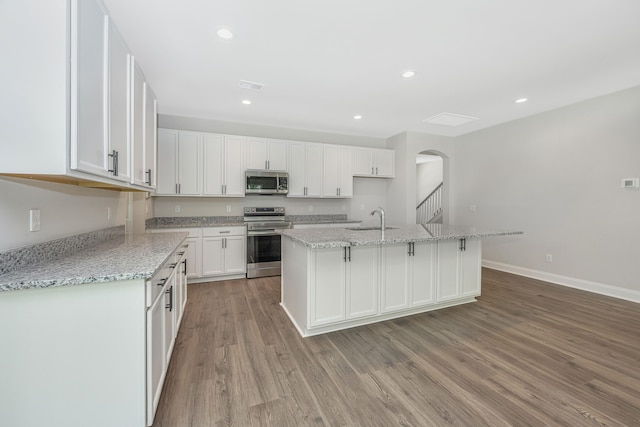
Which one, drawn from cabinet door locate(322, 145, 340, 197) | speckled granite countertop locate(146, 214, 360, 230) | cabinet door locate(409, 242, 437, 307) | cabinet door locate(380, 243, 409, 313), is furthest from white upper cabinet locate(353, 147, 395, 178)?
cabinet door locate(380, 243, 409, 313)

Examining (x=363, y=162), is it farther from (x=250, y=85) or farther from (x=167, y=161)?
(x=167, y=161)

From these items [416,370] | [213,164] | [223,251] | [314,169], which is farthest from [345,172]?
[416,370]

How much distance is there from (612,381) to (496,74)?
2923mm

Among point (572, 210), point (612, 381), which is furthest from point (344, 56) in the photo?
point (572, 210)

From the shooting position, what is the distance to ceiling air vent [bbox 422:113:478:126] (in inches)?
171

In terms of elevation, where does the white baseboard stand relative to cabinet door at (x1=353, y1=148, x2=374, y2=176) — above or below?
below

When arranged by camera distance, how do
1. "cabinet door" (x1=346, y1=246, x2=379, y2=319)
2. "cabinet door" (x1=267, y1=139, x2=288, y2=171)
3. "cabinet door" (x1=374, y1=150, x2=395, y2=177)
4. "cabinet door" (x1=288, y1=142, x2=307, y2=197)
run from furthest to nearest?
"cabinet door" (x1=374, y1=150, x2=395, y2=177) → "cabinet door" (x1=288, y1=142, x2=307, y2=197) → "cabinet door" (x1=267, y1=139, x2=288, y2=171) → "cabinet door" (x1=346, y1=246, x2=379, y2=319)

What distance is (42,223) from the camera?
165 cm

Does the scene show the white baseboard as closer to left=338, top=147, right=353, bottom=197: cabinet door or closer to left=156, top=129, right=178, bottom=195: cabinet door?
left=338, top=147, right=353, bottom=197: cabinet door

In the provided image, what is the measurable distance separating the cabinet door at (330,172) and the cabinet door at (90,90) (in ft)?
12.3

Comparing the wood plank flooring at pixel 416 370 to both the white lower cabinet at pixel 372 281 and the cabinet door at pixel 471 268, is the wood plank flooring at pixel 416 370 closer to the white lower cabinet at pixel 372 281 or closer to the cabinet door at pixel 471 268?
the white lower cabinet at pixel 372 281

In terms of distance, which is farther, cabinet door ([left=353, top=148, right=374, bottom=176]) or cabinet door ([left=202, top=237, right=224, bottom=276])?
cabinet door ([left=353, top=148, right=374, bottom=176])

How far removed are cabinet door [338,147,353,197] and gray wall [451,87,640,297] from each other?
2.45 metres

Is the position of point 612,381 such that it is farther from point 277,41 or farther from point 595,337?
point 277,41
